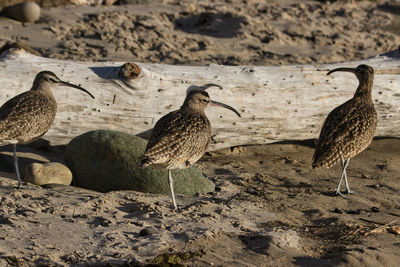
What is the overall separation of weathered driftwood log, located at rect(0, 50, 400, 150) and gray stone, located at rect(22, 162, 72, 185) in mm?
999

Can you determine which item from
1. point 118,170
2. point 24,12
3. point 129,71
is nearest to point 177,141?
point 118,170

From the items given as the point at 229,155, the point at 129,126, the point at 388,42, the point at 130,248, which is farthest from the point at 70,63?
the point at 388,42

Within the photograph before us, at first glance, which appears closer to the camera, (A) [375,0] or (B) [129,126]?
(B) [129,126]

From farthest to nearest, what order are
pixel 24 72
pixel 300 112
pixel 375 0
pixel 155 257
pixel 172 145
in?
pixel 375 0
pixel 300 112
pixel 24 72
pixel 172 145
pixel 155 257

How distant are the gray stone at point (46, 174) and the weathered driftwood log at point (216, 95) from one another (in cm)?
100

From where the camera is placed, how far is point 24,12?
1505 centimetres

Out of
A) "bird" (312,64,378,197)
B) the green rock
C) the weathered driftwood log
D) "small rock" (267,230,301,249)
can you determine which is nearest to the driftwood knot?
the weathered driftwood log

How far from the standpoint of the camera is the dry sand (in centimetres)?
568

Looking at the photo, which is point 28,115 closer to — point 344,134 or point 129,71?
point 129,71

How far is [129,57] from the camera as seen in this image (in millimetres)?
13328

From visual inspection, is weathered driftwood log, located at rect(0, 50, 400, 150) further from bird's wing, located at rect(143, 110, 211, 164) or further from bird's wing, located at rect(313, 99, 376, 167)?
bird's wing, located at rect(143, 110, 211, 164)

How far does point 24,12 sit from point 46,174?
8370 mm

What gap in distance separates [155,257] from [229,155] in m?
4.25

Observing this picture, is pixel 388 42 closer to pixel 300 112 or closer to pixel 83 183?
pixel 300 112
